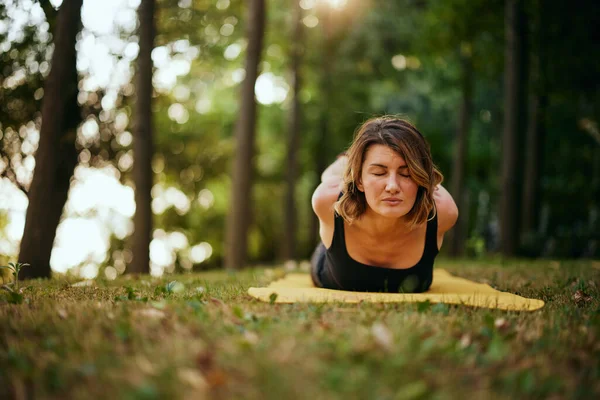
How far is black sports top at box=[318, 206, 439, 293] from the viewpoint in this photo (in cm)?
402

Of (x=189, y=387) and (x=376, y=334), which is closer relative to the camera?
(x=189, y=387)

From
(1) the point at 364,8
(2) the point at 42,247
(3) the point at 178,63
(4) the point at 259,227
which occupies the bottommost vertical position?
(4) the point at 259,227

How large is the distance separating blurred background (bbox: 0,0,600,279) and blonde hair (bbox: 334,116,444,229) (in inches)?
14.0

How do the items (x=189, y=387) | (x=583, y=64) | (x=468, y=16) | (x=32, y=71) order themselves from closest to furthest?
(x=189, y=387) → (x=32, y=71) → (x=583, y=64) → (x=468, y=16)

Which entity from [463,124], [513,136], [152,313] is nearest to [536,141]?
[513,136]

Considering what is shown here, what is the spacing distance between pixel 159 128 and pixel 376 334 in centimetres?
1554

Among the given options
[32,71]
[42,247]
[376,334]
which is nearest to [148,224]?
[42,247]

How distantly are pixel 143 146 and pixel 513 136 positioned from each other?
7385 millimetres

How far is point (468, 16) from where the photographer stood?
1233 centimetres

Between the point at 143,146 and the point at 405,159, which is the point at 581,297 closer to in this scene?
the point at 405,159

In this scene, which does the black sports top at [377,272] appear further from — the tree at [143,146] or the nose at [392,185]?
the tree at [143,146]

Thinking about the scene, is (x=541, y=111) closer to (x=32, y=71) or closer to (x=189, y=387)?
(x=32, y=71)

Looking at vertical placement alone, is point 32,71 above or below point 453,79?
below

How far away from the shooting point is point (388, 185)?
11.3 ft
